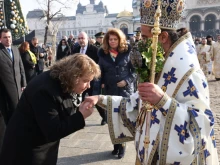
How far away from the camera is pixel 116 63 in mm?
4719

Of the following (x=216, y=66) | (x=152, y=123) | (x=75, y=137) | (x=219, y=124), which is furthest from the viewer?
(x=216, y=66)

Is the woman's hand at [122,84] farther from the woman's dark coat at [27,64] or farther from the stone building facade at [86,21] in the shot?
the stone building facade at [86,21]

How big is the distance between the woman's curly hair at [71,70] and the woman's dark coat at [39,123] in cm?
6

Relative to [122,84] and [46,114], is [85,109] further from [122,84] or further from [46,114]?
[122,84]

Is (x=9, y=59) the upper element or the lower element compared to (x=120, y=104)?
upper

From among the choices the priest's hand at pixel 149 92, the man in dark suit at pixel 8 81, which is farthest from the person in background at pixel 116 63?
the priest's hand at pixel 149 92

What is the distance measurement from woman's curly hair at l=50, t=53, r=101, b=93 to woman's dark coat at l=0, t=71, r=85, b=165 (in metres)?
0.06

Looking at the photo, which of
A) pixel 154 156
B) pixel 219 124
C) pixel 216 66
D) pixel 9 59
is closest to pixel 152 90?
pixel 154 156

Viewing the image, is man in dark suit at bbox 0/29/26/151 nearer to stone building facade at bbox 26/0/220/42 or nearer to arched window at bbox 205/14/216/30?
stone building facade at bbox 26/0/220/42

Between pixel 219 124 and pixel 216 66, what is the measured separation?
7.34 metres

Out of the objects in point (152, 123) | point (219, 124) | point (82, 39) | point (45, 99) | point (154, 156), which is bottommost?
point (219, 124)

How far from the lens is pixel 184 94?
6.61 feet

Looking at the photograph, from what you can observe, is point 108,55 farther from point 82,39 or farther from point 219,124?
point 219,124

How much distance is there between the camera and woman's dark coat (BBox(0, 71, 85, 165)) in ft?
6.89
